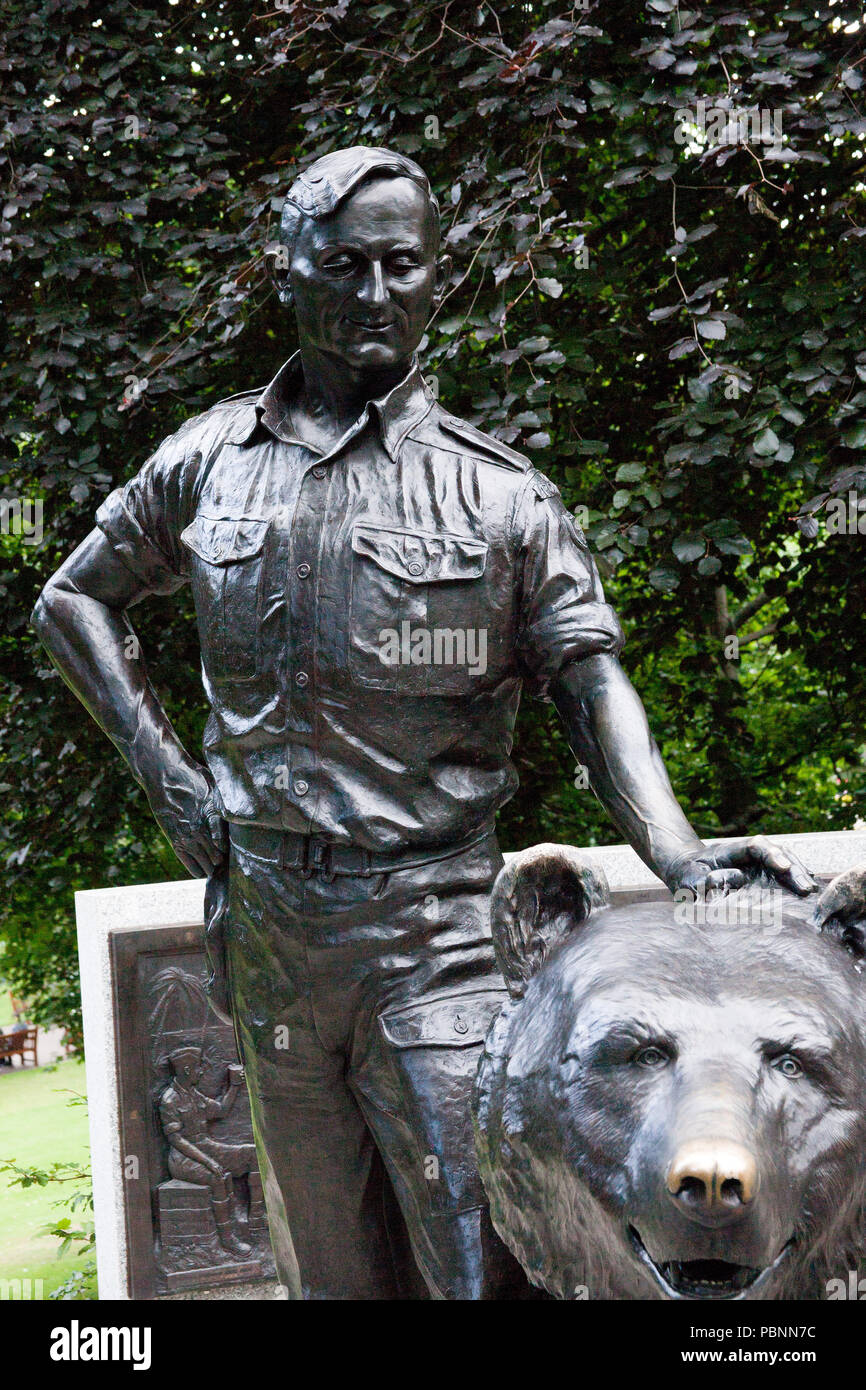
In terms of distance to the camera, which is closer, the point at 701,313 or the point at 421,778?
the point at 421,778

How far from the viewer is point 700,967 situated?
1.70 m

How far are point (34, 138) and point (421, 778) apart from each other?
183 inches

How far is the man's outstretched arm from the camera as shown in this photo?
188cm

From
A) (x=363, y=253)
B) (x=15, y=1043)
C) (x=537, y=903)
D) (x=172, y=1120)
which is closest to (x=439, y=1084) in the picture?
(x=537, y=903)

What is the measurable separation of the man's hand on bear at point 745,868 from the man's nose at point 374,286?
3.04 feet

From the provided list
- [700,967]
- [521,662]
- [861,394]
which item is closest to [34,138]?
[861,394]

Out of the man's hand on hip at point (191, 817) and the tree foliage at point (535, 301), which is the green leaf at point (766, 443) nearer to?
the tree foliage at point (535, 301)

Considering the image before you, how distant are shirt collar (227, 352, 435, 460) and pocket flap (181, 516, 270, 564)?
0.15 meters

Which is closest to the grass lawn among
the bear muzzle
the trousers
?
the trousers

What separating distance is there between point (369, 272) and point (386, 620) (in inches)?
19.5

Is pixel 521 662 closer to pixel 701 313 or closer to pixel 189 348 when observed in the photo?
pixel 701 313

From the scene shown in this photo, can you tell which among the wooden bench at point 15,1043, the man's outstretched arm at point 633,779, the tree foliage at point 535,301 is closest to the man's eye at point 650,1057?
the man's outstretched arm at point 633,779

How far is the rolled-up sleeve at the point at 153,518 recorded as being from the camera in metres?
2.61

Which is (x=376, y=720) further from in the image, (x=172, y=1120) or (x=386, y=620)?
(x=172, y=1120)
